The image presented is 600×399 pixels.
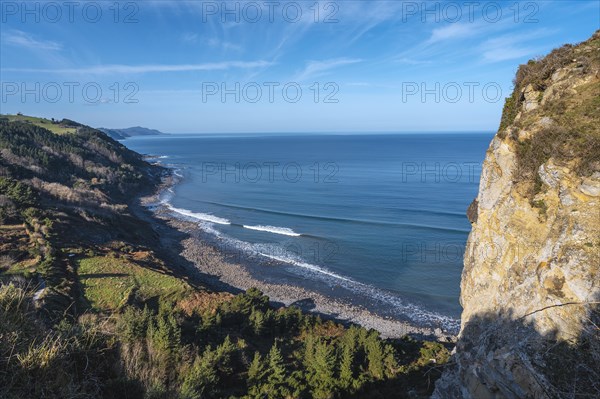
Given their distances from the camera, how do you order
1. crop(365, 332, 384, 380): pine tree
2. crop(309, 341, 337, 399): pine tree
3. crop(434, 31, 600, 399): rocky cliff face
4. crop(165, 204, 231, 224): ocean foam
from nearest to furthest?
crop(434, 31, 600, 399): rocky cliff face, crop(309, 341, 337, 399): pine tree, crop(365, 332, 384, 380): pine tree, crop(165, 204, 231, 224): ocean foam

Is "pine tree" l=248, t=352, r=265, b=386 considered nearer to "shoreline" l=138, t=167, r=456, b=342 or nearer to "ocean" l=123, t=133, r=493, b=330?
"shoreline" l=138, t=167, r=456, b=342

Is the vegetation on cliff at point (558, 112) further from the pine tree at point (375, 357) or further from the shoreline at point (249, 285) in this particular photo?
the shoreline at point (249, 285)

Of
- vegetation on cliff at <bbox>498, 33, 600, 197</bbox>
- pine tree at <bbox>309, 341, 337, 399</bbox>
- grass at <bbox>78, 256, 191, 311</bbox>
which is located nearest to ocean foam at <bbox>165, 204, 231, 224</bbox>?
grass at <bbox>78, 256, 191, 311</bbox>

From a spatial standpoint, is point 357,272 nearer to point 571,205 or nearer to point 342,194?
point 571,205

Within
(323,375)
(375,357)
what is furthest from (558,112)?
(375,357)

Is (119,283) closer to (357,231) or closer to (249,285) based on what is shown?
(249,285)
